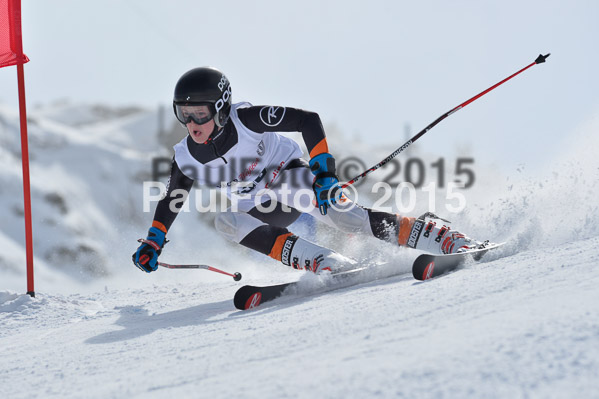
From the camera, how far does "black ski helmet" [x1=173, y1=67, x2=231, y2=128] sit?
3.69 metres

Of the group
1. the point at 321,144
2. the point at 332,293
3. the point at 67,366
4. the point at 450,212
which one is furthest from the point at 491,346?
the point at 450,212

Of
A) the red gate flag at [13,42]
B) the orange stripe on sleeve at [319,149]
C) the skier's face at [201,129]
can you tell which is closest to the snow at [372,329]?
the orange stripe on sleeve at [319,149]

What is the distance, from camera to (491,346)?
1415 mm

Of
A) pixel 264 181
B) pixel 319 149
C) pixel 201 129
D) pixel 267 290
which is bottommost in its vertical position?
pixel 267 290

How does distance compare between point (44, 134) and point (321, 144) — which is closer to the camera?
point (321, 144)

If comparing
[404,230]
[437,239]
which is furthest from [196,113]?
[437,239]

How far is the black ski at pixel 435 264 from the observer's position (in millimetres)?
2965

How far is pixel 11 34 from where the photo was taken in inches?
205

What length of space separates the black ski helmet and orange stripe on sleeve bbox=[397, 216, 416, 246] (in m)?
1.35

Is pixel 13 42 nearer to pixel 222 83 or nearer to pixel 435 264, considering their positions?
pixel 222 83

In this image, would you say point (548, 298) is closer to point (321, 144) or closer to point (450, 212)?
point (321, 144)

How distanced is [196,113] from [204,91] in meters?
0.15

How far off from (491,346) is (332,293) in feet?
6.07

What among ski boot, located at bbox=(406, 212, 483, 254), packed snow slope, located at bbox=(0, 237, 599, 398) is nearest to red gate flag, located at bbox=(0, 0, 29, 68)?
packed snow slope, located at bbox=(0, 237, 599, 398)
